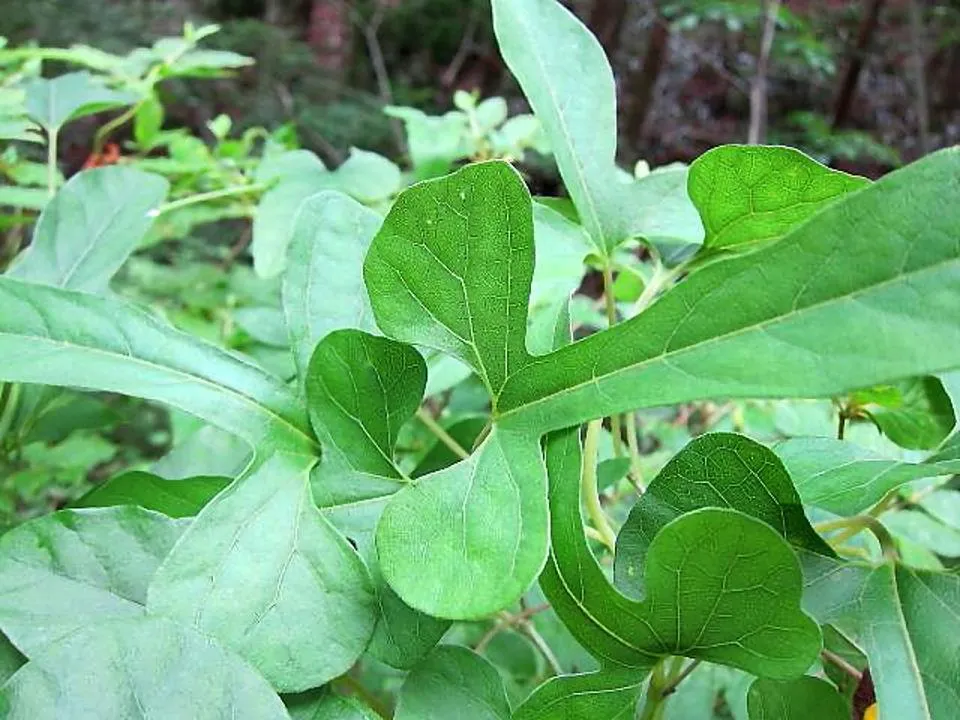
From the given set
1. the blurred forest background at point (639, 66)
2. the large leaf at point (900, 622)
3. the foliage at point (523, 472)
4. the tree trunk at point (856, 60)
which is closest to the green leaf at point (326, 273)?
the foliage at point (523, 472)

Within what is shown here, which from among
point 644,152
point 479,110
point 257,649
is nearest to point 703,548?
point 257,649

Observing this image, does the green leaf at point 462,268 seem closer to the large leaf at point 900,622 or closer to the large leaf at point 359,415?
the large leaf at point 359,415

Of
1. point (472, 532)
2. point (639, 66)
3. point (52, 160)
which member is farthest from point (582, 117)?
point (639, 66)

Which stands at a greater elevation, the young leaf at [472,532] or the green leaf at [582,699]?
the young leaf at [472,532]

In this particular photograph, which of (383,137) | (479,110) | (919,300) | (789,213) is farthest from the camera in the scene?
(383,137)

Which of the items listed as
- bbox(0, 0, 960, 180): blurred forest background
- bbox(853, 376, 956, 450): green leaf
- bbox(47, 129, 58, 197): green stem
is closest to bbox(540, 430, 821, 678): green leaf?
bbox(853, 376, 956, 450): green leaf

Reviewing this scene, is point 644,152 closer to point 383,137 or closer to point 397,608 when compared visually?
point 383,137
